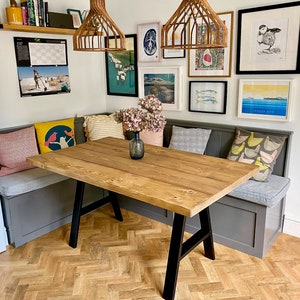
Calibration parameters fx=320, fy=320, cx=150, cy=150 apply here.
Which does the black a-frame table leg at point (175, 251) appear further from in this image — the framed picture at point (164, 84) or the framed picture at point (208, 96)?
the framed picture at point (164, 84)

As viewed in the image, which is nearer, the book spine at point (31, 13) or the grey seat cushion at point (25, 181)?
the grey seat cushion at point (25, 181)

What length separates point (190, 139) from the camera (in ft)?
10.4

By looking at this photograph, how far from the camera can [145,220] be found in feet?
10.4

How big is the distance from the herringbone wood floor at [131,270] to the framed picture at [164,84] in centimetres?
140

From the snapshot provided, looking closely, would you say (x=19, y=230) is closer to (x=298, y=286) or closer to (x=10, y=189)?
(x=10, y=189)

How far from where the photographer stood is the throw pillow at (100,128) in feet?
11.5

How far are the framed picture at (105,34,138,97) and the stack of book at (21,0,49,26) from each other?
0.93 m

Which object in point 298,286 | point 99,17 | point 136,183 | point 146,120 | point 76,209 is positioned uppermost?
point 99,17

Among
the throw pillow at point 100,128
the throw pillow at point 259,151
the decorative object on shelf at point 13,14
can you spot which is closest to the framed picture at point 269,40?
the throw pillow at point 259,151

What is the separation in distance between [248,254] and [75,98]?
259 centimetres

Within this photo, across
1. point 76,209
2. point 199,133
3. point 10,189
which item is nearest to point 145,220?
point 76,209

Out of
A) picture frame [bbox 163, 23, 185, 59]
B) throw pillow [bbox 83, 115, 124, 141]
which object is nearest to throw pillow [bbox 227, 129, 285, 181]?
picture frame [bbox 163, 23, 185, 59]

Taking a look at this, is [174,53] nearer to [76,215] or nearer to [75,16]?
[75,16]

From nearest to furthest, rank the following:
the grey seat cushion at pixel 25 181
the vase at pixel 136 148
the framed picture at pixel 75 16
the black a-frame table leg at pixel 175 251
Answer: the black a-frame table leg at pixel 175 251 → the vase at pixel 136 148 → the grey seat cushion at pixel 25 181 → the framed picture at pixel 75 16
